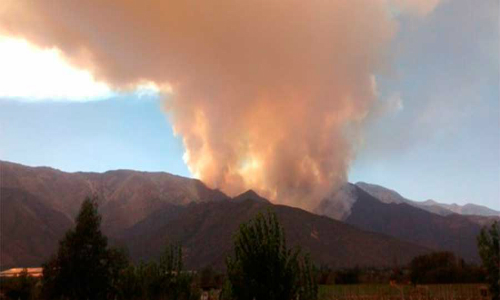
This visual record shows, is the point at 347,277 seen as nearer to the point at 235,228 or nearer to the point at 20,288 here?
the point at 235,228

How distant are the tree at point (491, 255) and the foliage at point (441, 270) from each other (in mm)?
77015

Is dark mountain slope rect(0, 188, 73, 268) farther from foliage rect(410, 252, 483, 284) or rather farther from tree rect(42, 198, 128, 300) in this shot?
tree rect(42, 198, 128, 300)

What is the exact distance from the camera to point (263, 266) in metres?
16.1

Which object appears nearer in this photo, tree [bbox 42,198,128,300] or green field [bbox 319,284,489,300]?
tree [bbox 42,198,128,300]

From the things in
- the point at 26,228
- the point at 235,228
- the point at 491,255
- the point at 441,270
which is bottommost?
the point at 491,255

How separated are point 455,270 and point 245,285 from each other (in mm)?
90591

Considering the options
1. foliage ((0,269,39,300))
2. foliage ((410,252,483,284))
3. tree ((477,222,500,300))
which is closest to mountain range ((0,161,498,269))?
foliage ((410,252,483,284))

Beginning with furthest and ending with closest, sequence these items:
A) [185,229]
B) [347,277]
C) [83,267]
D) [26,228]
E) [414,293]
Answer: [185,229], [26,228], [347,277], [414,293], [83,267]

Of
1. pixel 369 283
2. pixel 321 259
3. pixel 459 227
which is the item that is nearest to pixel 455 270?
pixel 369 283

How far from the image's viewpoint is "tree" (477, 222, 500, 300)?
18734mm

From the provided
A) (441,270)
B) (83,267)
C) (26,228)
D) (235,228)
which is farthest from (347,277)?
(26,228)

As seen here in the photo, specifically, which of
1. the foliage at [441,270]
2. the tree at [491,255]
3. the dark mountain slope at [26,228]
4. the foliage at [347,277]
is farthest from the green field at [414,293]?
the dark mountain slope at [26,228]

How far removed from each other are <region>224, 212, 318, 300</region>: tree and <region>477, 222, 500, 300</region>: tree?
24.5 feet

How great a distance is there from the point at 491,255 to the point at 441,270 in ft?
277
